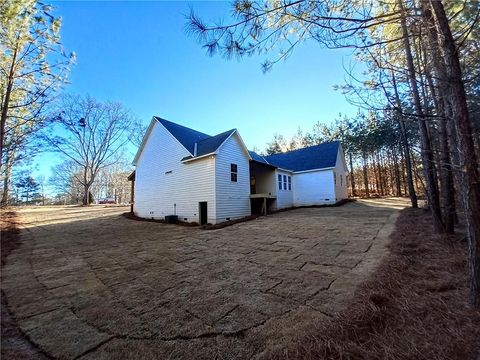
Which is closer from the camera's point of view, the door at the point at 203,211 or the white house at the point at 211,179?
the white house at the point at 211,179

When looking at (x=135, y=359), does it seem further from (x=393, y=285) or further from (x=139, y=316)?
(x=393, y=285)

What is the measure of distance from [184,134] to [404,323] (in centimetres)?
1455

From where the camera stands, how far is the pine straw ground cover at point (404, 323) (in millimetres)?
1903

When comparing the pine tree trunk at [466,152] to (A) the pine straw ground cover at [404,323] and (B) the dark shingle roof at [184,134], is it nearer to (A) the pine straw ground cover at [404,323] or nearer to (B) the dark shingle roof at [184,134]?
(A) the pine straw ground cover at [404,323]

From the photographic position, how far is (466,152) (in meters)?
2.53

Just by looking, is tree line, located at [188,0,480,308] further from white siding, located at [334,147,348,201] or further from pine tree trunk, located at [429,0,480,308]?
white siding, located at [334,147,348,201]

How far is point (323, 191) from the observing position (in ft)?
63.8

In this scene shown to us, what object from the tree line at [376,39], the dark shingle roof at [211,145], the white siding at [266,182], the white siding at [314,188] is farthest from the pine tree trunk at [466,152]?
the white siding at [314,188]

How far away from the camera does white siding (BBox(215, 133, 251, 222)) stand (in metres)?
12.0

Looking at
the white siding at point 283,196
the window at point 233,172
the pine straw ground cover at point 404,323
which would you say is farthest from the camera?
the white siding at point 283,196

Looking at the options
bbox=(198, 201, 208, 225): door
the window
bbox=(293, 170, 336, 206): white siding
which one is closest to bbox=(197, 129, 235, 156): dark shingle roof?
the window

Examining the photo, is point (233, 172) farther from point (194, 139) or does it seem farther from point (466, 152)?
point (466, 152)

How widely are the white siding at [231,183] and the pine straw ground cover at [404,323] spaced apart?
29.5 ft

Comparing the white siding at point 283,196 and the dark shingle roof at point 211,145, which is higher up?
the dark shingle roof at point 211,145
